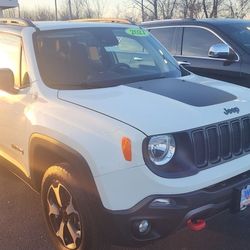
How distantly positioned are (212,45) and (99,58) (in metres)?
2.90

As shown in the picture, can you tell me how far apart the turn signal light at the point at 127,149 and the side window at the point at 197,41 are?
4.18 meters

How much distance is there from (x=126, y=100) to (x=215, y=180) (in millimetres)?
889

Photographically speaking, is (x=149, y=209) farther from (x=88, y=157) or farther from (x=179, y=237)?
(x=179, y=237)

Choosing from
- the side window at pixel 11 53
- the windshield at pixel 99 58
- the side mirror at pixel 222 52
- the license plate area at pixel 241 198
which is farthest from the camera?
the side mirror at pixel 222 52

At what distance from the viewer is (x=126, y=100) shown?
133 inches

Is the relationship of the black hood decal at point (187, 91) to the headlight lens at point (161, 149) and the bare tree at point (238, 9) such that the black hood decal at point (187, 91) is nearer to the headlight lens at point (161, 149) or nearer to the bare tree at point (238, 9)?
the headlight lens at point (161, 149)

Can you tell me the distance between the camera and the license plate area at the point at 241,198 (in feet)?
10.3

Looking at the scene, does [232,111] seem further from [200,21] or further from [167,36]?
[167,36]

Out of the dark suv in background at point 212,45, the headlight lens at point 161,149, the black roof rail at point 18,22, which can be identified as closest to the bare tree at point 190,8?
the dark suv in background at point 212,45

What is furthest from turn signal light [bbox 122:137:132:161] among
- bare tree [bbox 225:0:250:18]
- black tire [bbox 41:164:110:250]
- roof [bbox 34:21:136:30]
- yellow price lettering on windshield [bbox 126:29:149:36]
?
bare tree [bbox 225:0:250:18]

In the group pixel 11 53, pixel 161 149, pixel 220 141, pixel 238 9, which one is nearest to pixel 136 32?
pixel 11 53

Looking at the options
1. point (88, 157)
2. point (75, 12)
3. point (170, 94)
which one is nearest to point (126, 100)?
point (170, 94)

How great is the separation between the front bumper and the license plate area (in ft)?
0.48

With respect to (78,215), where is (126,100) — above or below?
→ above
